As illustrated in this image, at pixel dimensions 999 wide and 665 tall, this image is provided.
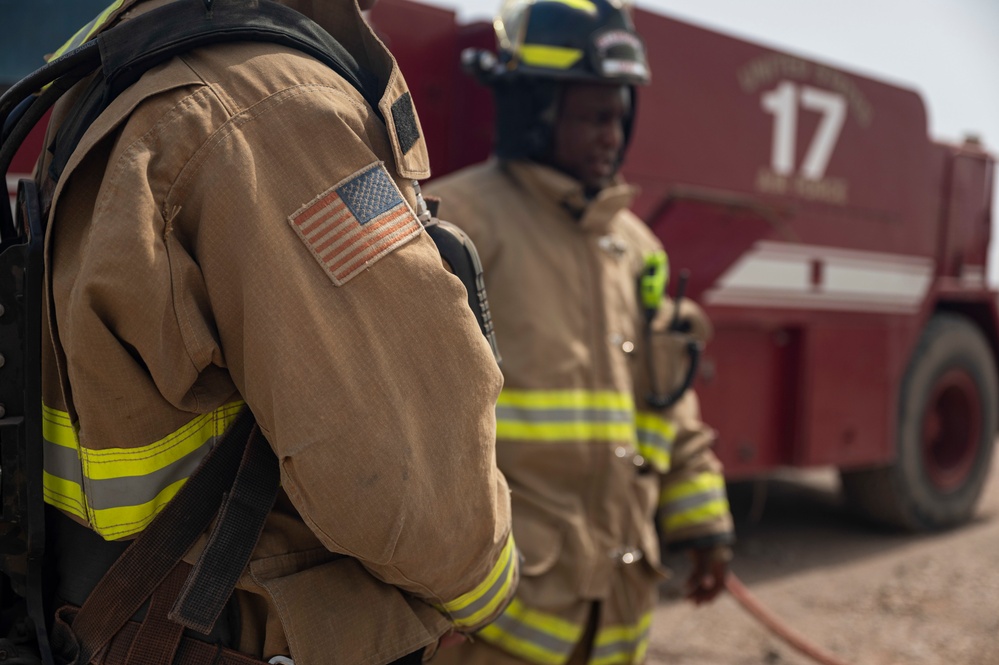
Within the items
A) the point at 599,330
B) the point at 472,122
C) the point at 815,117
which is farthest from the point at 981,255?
the point at 599,330

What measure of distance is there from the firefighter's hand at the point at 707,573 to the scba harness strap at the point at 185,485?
151 cm

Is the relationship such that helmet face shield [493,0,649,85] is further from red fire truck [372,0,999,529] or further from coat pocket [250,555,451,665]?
coat pocket [250,555,451,665]

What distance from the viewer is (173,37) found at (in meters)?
1.07

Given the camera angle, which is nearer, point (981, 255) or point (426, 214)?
point (426, 214)

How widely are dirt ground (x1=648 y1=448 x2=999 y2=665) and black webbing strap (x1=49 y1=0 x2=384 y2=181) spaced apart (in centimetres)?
296

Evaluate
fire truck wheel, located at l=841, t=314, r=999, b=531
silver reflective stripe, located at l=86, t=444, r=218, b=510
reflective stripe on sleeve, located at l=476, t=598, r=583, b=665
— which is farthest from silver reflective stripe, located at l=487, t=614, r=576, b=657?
fire truck wheel, located at l=841, t=314, r=999, b=531

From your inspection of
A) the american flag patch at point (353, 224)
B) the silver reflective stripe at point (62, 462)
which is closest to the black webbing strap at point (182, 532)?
the silver reflective stripe at point (62, 462)

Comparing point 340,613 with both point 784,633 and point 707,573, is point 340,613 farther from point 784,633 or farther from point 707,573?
point 784,633

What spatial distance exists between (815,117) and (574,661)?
10.4 ft

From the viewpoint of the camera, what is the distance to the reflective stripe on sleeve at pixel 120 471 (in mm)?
1061

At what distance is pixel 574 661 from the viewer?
2.16m

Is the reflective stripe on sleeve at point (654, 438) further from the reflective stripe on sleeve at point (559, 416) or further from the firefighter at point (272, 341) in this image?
the firefighter at point (272, 341)

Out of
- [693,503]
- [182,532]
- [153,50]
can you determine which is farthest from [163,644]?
[693,503]

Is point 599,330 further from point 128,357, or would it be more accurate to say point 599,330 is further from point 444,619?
point 128,357
